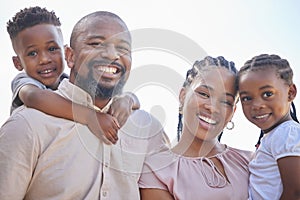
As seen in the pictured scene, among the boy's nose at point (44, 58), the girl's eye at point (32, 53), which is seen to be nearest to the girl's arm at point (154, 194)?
the boy's nose at point (44, 58)

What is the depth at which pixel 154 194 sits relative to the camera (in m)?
2.21

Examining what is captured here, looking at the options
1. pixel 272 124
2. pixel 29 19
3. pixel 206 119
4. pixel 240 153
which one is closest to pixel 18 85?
pixel 29 19

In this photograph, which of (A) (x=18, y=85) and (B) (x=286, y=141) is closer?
(B) (x=286, y=141)

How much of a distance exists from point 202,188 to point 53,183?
2.57ft

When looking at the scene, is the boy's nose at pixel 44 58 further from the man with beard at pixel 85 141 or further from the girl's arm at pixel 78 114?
the girl's arm at pixel 78 114

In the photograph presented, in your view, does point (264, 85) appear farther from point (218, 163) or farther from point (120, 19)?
point (120, 19)

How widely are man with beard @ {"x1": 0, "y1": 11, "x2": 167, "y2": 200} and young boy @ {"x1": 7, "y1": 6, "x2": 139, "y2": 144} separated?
75 millimetres

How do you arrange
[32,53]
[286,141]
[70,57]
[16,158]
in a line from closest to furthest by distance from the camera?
1. [16,158]
2. [286,141]
3. [70,57]
4. [32,53]

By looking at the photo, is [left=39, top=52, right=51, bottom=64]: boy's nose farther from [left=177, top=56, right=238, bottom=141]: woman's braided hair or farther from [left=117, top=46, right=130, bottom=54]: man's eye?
[left=177, top=56, right=238, bottom=141]: woman's braided hair

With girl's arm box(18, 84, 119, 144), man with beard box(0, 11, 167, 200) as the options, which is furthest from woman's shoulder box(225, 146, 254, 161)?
girl's arm box(18, 84, 119, 144)

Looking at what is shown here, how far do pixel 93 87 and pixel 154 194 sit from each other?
67 centimetres

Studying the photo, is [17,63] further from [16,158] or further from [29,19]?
[16,158]

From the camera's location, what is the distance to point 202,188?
7.30ft

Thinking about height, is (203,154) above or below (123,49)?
below
